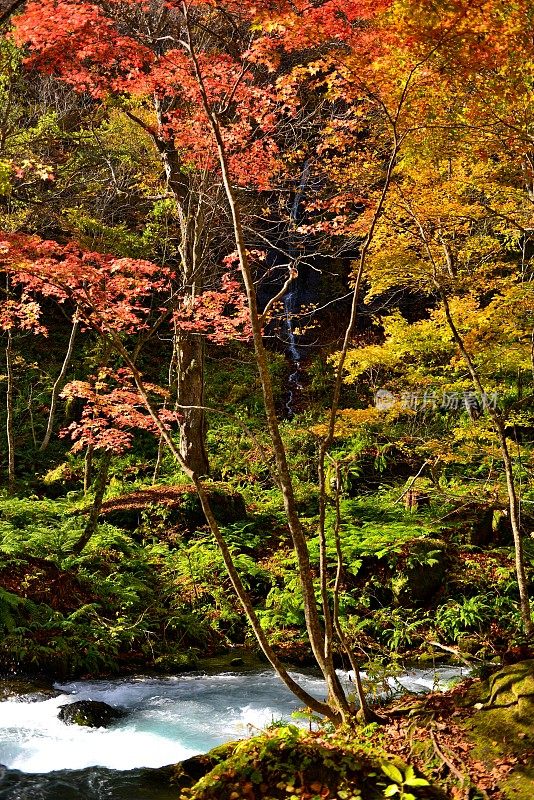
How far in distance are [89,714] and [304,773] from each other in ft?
9.52

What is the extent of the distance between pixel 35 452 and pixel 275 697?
944 cm

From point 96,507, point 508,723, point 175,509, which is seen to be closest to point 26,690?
point 96,507

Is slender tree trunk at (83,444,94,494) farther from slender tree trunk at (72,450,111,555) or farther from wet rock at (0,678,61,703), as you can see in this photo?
wet rock at (0,678,61,703)

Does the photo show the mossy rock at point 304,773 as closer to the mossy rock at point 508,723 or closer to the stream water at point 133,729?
the mossy rock at point 508,723

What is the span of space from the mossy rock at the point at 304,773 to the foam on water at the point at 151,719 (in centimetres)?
90

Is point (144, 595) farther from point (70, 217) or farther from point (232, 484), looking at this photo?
point (70, 217)

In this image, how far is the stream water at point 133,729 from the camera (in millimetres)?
4699

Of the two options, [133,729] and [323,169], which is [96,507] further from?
[323,169]

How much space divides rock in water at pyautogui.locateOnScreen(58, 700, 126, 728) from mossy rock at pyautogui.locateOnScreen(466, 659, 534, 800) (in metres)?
3.24

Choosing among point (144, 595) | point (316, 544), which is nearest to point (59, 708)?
point (144, 595)

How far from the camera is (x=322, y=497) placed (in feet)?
13.3

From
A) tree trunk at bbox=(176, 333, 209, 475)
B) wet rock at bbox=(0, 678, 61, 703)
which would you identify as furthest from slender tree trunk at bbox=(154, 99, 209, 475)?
wet rock at bbox=(0, 678, 61, 703)

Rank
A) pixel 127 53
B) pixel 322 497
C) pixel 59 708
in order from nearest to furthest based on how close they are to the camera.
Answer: pixel 322 497 → pixel 59 708 → pixel 127 53

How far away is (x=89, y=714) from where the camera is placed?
5711 mm
